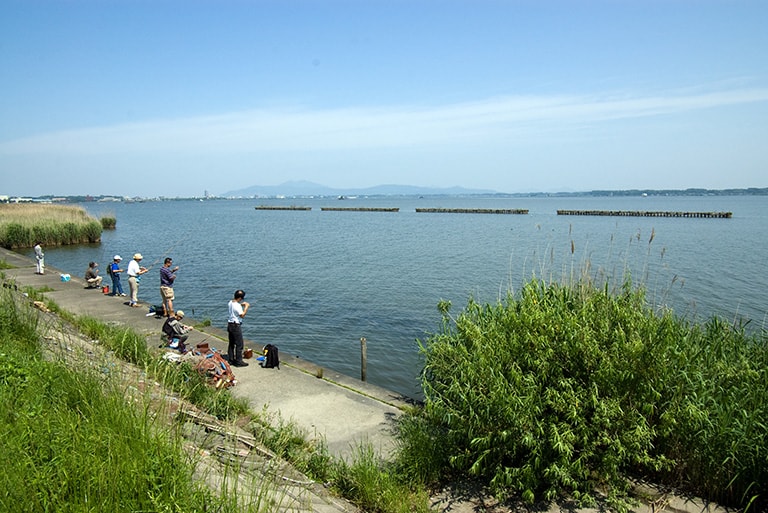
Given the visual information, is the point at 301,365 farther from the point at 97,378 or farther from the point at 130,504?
the point at 130,504

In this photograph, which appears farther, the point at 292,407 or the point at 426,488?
the point at 292,407

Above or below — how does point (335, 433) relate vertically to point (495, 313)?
below

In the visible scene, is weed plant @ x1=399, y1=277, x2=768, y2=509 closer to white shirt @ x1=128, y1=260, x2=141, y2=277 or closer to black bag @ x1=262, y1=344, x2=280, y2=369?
black bag @ x1=262, y1=344, x2=280, y2=369

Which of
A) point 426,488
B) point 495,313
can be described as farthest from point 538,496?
point 495,313

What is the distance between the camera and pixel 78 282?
21.3 meters

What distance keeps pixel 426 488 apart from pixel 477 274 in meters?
23.3

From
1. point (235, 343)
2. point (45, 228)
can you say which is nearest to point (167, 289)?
point (235, 343)

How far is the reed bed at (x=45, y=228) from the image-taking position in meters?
38.6

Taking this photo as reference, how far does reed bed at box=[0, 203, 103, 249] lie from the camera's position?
38625 millimetres

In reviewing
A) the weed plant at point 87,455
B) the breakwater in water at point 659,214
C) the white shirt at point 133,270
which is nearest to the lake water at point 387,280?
the white shirt at point 133,270

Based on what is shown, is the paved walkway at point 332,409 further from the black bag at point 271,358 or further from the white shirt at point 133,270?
the white shirt at point 133,270

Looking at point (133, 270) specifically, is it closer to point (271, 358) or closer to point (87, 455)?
point (271, 358)

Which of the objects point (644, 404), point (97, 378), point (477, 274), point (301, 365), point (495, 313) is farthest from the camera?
point (477, 274)

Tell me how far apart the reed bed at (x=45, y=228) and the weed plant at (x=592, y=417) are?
4289 centimetres
